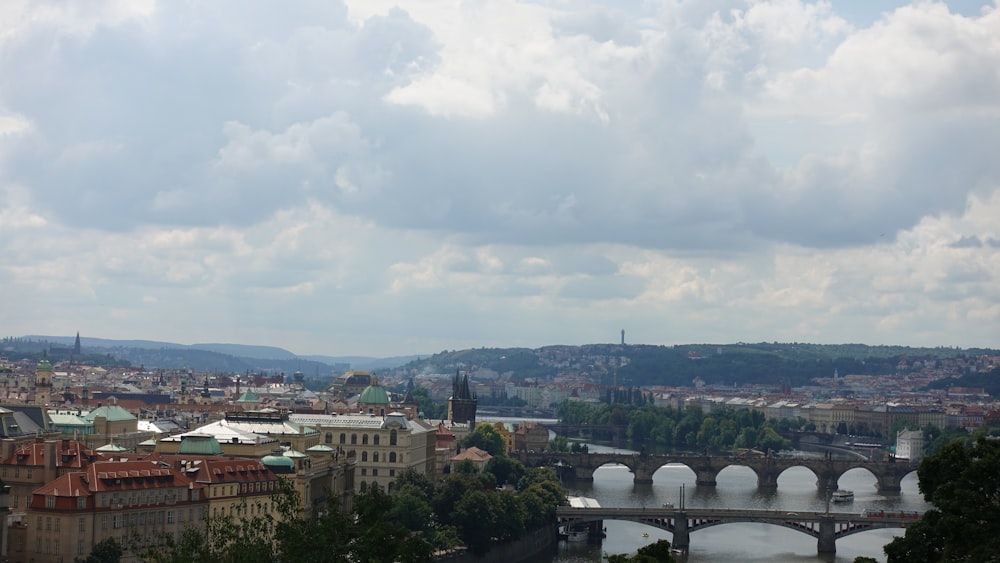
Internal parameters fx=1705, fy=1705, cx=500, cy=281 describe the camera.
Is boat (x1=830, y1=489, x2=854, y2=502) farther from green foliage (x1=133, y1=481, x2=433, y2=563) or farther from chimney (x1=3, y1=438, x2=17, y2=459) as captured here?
Result: green foliage (x1=133, y1=481, x2=433, y2=563)

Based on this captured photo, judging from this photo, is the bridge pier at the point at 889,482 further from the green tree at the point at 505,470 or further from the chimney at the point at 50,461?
the chimney at the point at 50,461

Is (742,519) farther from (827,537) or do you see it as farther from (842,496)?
(842,496)

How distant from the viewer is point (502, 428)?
163375 millimetres

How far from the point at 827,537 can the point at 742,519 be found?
5.45m

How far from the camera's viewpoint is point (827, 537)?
97000 mm

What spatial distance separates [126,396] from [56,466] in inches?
4556

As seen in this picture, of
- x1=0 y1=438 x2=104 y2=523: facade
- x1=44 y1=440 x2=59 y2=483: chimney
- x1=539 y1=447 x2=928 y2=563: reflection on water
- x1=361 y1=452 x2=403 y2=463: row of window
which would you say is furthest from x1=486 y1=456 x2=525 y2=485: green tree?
x1=44 y1=440 x2=59 y2=483: chimney

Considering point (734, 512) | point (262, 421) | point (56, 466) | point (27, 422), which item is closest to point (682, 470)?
point (734, 512)

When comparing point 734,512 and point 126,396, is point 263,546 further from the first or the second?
point 126,396

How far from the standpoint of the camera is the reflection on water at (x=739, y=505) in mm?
94562

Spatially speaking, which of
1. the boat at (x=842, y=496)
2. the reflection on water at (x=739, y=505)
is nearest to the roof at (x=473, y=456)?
the reflection on water at (x=739, y=505)

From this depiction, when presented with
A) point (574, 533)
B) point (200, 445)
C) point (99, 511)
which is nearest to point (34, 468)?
point (99, 511)

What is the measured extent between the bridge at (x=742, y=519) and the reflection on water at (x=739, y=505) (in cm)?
97

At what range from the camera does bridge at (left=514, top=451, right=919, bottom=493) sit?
14575 centimetres
